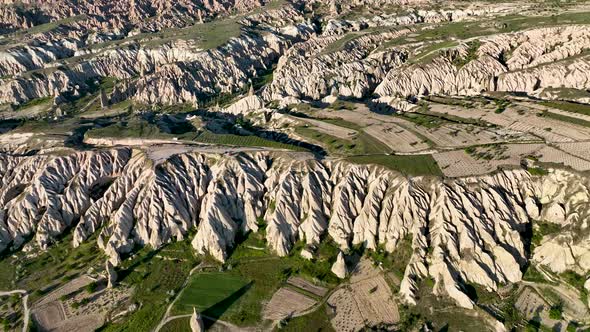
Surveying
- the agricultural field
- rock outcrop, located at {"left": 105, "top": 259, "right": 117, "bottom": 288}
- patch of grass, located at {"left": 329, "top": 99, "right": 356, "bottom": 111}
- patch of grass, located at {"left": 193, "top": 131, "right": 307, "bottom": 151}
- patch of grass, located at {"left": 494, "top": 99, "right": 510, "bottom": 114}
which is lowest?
the agricultural field

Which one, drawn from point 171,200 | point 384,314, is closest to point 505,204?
point 384,314

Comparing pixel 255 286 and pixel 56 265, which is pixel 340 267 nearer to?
pixel 255 286

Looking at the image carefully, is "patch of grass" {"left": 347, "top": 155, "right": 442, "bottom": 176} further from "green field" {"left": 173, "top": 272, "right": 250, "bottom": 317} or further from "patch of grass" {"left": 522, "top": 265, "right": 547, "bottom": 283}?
"green field" {"left": 173, "top": 272, "right": 250, "bottom": 317}

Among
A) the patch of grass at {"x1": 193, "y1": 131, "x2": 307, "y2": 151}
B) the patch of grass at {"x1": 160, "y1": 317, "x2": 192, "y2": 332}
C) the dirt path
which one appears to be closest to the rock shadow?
the patch of grass at {"x1": 160, "y1": 317, "x2": 192, "y2": 332}

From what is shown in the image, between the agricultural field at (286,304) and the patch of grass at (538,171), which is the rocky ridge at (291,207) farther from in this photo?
the agricultural field at (286,304)

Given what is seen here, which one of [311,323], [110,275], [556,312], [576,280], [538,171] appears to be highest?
[538,171]

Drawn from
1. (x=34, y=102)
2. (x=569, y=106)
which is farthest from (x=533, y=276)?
(x=34, y=102)
